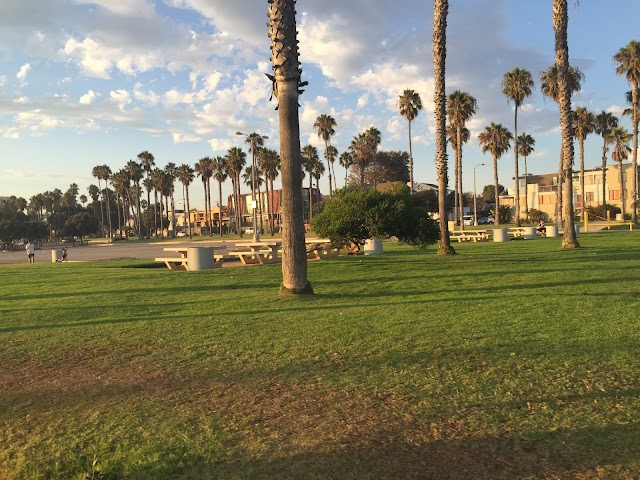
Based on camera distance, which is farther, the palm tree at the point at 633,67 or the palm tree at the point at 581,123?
the palm tree at the point at 581,123

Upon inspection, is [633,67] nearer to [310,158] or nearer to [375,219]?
[375,219]

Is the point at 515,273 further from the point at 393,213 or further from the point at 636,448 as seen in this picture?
the point at 636,448

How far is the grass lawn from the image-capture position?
→ 3414 millimetres

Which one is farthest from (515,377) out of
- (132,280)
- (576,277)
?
(132,280)

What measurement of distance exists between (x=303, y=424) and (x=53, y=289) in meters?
11.0

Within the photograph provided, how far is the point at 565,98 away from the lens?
21062 millimetres

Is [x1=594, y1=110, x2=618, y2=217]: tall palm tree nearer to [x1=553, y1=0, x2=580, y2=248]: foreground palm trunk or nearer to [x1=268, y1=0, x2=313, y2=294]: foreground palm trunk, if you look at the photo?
[x1=553, y1=0, x2=580, y2=248]: foreground palm trunk

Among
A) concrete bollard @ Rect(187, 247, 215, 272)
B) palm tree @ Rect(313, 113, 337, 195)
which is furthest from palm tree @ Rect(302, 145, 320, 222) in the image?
concrete bollard @ Rect(187, 247, 215, 272)

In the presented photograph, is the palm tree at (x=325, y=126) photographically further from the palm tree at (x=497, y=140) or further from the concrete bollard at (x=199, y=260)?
the concrete bollard at (x=199, y=260)

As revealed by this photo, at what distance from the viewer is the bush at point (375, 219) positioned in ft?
57.4

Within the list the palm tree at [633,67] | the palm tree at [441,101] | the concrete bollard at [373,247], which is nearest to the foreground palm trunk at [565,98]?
the palm tree at [441,101]

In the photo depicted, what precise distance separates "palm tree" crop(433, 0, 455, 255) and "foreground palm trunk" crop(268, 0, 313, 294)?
10.4 m

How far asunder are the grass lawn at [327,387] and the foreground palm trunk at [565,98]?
12.5 meters

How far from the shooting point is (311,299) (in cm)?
1010
